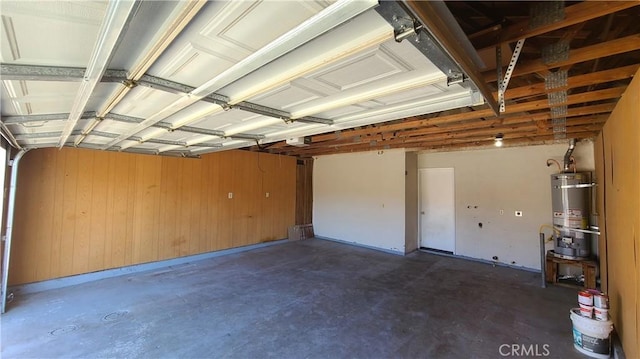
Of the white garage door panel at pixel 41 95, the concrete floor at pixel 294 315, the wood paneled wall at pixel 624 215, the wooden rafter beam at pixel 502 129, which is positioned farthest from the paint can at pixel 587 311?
the white garage door panel at pixel 41 95

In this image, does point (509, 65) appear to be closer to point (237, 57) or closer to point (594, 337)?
point (237, 57)

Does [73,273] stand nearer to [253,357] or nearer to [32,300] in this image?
[32,300]

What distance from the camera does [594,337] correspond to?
7.87 ft

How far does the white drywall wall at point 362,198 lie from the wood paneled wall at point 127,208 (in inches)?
70.0

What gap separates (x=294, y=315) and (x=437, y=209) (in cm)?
454

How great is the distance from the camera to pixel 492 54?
1785 mm

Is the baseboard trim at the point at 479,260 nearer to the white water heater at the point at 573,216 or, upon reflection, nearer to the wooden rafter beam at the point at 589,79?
the white water heater at the point at 573,216

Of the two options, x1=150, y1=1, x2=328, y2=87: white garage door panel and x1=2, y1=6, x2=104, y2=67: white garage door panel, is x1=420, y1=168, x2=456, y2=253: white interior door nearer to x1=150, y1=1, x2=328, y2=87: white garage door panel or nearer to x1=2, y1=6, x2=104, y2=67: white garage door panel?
x1=150, y1=1, x2=328, y2=87: white garage door panel

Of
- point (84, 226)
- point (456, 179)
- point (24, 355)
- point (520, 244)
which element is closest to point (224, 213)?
point (84, 226)

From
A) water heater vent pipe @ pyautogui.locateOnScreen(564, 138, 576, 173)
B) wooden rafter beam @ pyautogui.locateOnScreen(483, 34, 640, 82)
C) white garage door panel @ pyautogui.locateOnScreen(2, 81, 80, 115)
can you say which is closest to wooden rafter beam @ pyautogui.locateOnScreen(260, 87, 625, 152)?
wooden rafter beam @ pyautogui.locateOnScreen(483, 34, 640, 82)

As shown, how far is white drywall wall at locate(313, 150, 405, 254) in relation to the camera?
6.19 metres

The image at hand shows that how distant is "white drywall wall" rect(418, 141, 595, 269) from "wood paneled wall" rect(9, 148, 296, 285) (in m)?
4.78

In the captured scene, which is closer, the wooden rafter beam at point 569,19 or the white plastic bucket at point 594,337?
the wooden rafter beam at point 569,19

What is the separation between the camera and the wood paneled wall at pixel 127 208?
3.84 m
